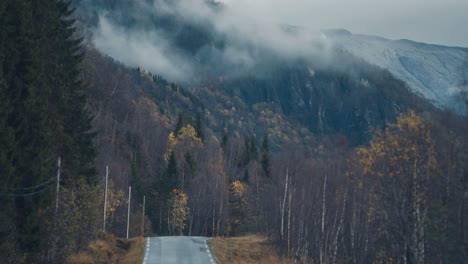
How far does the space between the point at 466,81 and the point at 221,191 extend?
60069 millimetres

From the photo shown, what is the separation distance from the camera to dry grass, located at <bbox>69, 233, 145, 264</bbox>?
33.4 metres

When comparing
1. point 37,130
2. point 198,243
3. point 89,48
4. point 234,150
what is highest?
point 89,48

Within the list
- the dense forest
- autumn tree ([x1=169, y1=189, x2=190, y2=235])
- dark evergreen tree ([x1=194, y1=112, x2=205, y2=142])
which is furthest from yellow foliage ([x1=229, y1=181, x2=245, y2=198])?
the dense forest

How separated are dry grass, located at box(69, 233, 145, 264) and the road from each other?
0.64m

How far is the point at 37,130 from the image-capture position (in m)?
27.8

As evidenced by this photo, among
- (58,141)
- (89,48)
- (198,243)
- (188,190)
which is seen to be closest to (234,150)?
(188,190)

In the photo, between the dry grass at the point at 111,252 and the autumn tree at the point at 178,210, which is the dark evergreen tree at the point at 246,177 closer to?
the autumn tree at the point at 178,210

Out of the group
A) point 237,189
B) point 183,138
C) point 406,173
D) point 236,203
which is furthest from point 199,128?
point 406,173

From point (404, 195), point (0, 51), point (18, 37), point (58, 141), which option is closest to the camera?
point (0, 51)

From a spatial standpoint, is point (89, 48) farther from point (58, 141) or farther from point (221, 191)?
point (58, 141)

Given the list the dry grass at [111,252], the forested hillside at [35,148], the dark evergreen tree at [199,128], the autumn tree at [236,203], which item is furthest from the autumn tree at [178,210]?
the forested hillside at [35,148]

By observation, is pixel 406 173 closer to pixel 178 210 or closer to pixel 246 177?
pixel 178 210

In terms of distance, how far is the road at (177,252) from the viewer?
35391 mm

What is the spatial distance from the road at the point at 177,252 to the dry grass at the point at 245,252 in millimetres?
734
